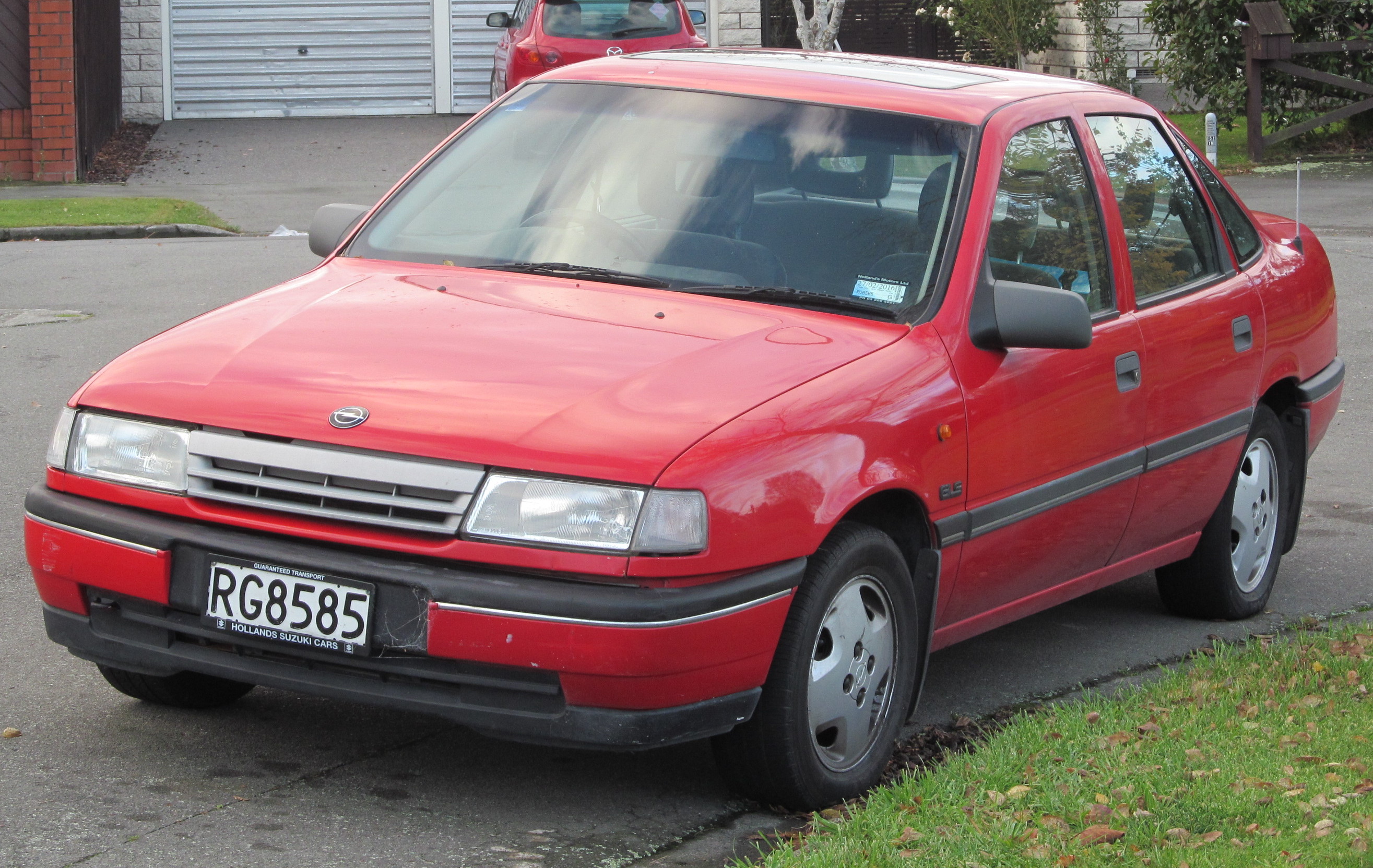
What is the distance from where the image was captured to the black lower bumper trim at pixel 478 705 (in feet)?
12.1

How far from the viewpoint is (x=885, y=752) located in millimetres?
4297

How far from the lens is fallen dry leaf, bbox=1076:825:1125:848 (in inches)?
148

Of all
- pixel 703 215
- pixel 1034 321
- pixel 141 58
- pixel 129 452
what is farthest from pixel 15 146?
pixel 1034 321

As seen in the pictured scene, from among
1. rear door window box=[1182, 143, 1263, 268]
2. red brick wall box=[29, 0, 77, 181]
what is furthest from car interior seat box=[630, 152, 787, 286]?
red brick wall box=[29, 0, 77, 181]

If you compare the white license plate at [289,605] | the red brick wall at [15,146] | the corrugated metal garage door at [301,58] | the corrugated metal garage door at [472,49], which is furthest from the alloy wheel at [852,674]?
the corrugated metal garage door at [301,58]

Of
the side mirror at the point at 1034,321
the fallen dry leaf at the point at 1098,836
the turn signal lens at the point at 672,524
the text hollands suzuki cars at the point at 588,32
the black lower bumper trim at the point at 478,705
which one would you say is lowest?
the fallen dry leaf at the point at 1098,836

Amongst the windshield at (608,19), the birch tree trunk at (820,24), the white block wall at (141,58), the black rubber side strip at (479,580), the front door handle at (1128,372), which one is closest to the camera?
the black rubber side strip at (479,580)

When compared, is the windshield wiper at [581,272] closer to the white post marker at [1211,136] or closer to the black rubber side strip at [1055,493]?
the black rubber side strip at [1055,493]

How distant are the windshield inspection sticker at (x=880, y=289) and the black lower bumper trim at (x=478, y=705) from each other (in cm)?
120

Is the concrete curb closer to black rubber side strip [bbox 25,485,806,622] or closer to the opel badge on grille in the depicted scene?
black rubber side strip [bbox 25,485,806,622]

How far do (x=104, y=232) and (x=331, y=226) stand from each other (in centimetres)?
1022

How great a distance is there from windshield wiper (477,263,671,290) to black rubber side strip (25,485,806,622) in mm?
1077

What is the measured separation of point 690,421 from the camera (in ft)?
12.3

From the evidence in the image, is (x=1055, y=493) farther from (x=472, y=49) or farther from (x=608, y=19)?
(x=472, y=49)
